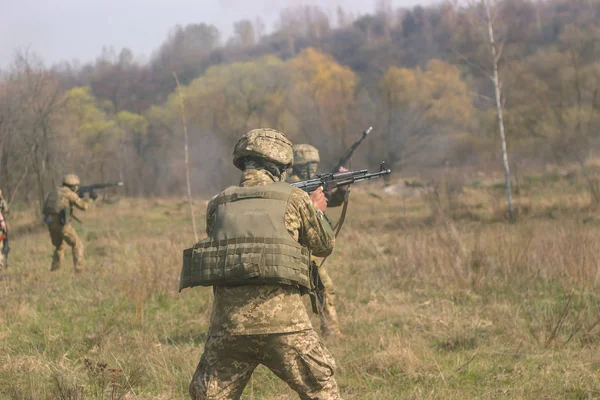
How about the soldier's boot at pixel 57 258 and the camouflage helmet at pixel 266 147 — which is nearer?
the camouflage helmet at pixel 266 147

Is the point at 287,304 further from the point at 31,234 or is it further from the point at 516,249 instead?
the point at 31,234

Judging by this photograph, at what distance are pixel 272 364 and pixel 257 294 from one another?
32 centimetres

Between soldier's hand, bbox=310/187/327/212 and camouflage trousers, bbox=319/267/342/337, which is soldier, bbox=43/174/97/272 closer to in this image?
camouflage trousers, bbox=319/267/342/337

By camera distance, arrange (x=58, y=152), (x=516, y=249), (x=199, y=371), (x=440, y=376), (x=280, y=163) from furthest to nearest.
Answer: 1. (x=58, y=152)
2. (x=516, y=249)
3. (x=440, y=376)
4. (x=280, y=163)
5. (x=199, y=371)

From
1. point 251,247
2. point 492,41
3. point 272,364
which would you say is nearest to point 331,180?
point 251,247

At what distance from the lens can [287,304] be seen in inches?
117

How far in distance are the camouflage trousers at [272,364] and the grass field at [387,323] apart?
0.78 meters

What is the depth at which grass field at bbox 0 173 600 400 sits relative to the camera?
4293 millimetres

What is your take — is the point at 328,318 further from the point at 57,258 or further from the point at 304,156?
the point at 57,258

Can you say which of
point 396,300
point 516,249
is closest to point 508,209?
point 516,249

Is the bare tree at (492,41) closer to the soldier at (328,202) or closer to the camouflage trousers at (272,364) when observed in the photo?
the soldier at (328,202)

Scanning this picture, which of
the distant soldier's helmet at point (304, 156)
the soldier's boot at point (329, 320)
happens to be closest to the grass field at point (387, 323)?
the soldier's boot at point (329, 320)

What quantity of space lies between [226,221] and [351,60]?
73.2 metres

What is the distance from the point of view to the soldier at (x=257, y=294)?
2885 mm
